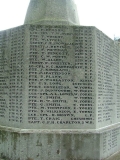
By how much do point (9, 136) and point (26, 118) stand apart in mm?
831

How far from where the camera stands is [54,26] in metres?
7.30

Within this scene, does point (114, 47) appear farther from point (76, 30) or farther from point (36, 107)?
point (36, 107)

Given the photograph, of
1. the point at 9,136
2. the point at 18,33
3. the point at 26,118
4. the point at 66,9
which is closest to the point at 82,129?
the point at 26,118

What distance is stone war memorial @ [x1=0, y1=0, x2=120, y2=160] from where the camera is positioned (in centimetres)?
684

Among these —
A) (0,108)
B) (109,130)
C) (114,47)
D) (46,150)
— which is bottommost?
(46,150)

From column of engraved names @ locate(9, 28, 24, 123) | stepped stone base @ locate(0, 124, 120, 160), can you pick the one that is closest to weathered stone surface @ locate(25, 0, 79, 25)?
column of engraved names @ locate(9, 28, 24, 123)

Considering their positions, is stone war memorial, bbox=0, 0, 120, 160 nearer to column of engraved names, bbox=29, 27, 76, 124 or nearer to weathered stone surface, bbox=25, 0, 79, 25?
column of engraved names, bbox=29, 27, 76, 124

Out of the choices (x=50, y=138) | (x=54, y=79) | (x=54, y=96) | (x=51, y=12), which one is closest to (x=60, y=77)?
(x=54, y=79)

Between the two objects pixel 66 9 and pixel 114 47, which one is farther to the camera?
pixel 114 47

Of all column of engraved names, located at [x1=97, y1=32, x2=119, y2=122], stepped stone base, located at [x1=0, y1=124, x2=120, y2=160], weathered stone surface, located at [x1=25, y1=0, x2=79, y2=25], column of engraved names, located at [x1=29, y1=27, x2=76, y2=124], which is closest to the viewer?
stepped stone base, located at [x1=0, y1=124, x2=120, y2=160]

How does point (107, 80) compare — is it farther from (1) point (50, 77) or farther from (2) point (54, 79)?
(1) point (50, 77)

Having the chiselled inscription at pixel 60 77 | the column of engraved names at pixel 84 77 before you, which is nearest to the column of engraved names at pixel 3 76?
the chiselled inscription at pixel 60 77

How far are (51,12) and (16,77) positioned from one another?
9.10ft

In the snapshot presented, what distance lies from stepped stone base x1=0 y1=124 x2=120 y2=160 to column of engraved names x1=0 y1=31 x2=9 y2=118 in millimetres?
1018
